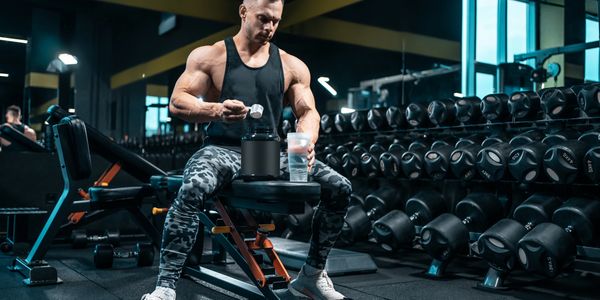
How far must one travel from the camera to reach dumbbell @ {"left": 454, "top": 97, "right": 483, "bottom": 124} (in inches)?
133

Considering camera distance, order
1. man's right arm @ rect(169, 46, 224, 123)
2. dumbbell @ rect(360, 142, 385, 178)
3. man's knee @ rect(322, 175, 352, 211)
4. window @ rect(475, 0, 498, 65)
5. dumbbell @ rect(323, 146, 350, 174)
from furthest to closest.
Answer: window @ rect(475, 0, 498, 65) < dumbbell @ rect(323, 146, 350, 174) < dumbbell @ rect(360, 142, 385, 178) < man's knee @ rect(322, 175, 352, 211) < man's right arm @ rect(169, 46, 224, 123)

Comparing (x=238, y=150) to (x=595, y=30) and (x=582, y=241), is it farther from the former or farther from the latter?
(x=595, y=30)

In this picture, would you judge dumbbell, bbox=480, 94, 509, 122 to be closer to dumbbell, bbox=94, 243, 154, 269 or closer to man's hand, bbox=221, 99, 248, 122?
man's hand, bbox=221, 99, 248, 122

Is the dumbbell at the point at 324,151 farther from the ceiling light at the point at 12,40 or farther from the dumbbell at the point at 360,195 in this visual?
the ceiling light at the point at 12,40

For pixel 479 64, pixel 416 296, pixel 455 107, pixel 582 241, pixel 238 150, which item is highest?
pixel 479 64

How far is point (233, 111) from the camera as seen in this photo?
184 cm

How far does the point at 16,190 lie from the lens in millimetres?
4020

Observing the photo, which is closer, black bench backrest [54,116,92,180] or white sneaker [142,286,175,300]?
white sneaker [142,286,175,300]

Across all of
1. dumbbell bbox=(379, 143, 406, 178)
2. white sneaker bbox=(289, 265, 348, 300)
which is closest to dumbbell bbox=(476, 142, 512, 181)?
dumbbell bbox=(379, 143, 406, 178)

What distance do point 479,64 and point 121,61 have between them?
5.89 meters

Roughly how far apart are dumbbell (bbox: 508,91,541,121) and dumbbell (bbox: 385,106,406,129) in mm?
836

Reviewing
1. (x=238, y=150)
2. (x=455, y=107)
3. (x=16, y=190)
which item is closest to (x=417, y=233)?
(x=455, y=107)

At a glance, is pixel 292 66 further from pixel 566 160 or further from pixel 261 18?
pixel 566 160

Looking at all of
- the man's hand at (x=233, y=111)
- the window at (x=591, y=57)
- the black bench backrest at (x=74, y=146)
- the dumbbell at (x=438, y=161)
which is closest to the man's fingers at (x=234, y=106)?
the man's hand at (x=233, y=111)
